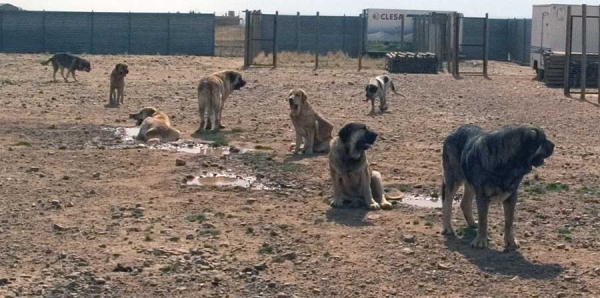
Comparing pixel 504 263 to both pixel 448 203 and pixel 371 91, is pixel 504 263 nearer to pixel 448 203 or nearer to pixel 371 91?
pixel 448 203

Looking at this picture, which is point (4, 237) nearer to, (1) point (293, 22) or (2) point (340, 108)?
(2) point (340, 108)

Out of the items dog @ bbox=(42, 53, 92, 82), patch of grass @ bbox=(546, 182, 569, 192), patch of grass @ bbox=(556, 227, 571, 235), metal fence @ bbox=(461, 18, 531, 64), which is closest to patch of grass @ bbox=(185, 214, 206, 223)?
patch of grass @ bbox=(556, 227, 571, 235)

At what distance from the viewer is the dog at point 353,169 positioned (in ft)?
40.8

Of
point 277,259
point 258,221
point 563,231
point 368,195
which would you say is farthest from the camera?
point 368,195

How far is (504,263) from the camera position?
980 centimetres

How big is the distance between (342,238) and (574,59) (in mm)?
25489

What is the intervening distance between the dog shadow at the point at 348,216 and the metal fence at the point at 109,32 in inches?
1747

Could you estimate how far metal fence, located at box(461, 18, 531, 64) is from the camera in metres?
58.2

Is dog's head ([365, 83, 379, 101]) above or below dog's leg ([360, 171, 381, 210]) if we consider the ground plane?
above

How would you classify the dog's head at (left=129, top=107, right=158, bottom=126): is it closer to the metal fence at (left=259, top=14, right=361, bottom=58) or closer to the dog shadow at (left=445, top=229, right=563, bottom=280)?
the dog shadow at (left=445, top=229, right=563, bottom=280)

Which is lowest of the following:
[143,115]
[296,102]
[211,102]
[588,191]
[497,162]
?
[588,191]

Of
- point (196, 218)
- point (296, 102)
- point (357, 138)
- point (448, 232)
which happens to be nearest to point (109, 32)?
point (296, 102)

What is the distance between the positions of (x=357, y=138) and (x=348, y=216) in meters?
0.91

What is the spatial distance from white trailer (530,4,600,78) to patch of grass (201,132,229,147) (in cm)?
1958
